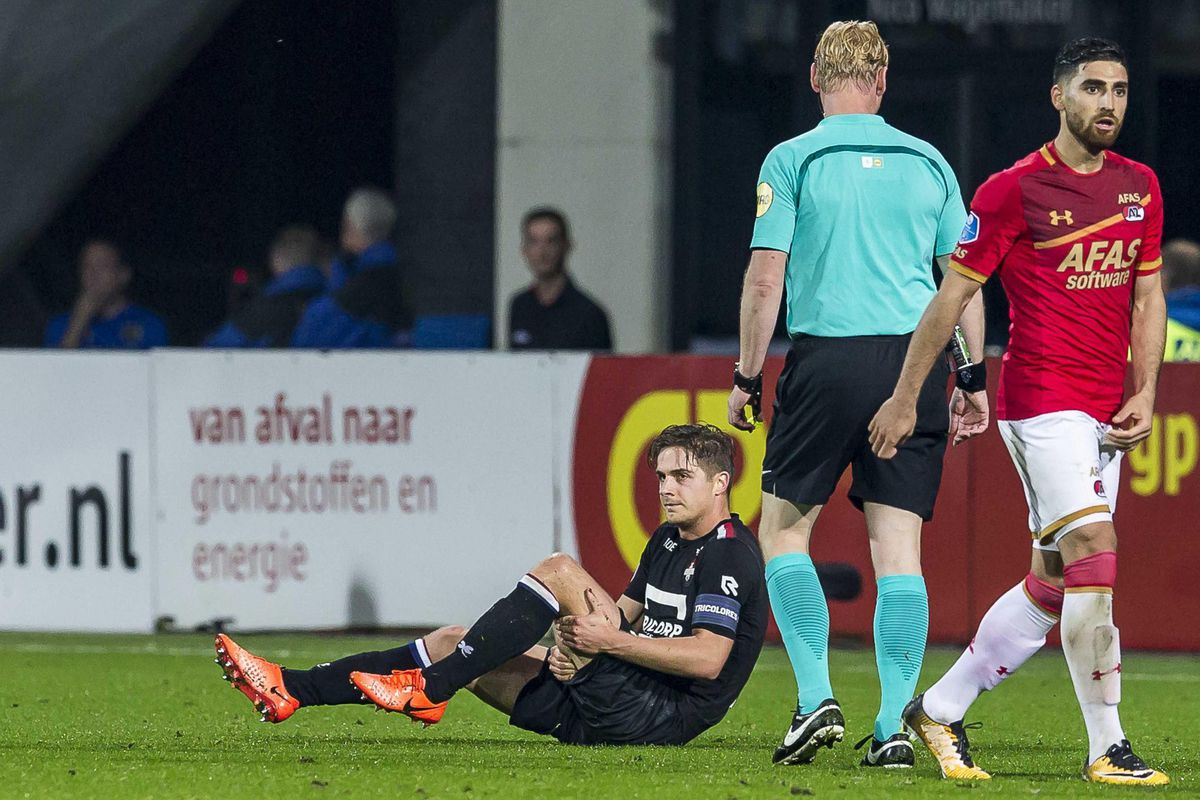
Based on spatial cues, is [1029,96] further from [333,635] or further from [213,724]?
[213,724]

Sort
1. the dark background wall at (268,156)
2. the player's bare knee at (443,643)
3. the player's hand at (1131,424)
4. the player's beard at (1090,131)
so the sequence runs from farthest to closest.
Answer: the dark background wall at (268,156) < the player's bare knee at (443,643) < the player's hand at (1131,424) < the player's beard at (1090,131)

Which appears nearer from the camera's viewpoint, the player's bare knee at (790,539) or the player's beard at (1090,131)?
the player's beard at (1090,131)

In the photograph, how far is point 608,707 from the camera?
19.9 feet

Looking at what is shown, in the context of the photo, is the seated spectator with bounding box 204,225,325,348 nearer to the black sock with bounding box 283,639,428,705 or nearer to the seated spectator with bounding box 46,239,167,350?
the seated spectator with bounding box 46,239,167,350

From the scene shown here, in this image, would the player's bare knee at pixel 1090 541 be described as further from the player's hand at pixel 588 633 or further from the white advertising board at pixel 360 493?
the white advertising board at pixel 360 493

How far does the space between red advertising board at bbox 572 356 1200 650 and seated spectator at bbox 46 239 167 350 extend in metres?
3.61

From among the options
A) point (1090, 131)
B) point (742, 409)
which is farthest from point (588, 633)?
point (1090, 131)

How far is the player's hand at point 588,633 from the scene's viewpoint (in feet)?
19.3

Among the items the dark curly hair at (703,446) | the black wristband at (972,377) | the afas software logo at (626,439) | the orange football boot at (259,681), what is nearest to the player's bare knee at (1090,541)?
the black wristband at (972,377)

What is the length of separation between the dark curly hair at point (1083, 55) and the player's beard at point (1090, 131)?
11 centimetres

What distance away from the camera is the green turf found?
5.29m

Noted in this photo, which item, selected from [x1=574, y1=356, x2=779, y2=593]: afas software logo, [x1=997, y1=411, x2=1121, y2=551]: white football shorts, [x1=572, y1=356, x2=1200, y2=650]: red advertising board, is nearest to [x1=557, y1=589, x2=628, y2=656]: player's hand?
[x1=997, y1=411, x2=1121, y2=551]: white football shorts

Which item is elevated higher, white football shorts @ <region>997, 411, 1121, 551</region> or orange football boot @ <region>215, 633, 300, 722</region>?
white football shorts @ <region>997, 411, 1121, 551</region>

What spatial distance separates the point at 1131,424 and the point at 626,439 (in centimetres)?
475
